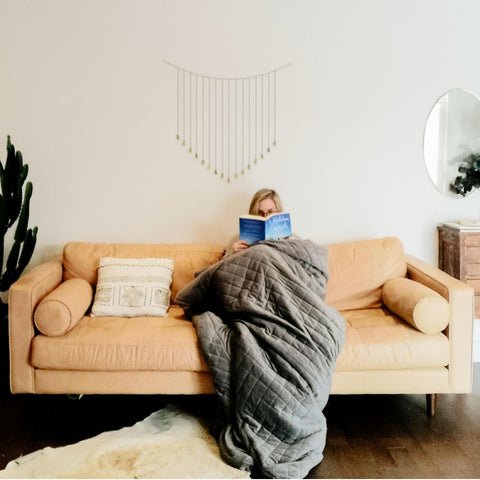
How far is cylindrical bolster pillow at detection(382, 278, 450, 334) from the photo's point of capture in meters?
2.31

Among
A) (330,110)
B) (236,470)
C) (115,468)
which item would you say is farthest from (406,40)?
(115,468)

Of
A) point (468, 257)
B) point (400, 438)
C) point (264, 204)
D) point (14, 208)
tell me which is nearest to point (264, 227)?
point (264, 204)

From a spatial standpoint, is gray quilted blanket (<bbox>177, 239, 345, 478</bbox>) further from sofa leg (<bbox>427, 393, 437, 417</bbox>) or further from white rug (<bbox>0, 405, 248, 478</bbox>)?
sofa leg (<bbox>427, 393, 437, 417</bbox>)

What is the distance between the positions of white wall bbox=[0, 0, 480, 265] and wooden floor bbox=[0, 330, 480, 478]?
0.99 m

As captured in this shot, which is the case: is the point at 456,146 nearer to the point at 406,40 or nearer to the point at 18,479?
the point at 406,40

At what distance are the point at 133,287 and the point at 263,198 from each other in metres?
0.86

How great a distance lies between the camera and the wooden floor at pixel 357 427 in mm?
2004

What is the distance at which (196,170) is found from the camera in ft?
10.4

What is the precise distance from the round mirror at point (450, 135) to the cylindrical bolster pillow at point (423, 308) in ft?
3.25

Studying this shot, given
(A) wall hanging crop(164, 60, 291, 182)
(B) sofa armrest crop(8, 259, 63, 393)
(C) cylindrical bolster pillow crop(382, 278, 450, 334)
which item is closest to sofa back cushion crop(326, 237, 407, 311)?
(C) cylindrical bolster pillow crop(382, 278, 450, 334)

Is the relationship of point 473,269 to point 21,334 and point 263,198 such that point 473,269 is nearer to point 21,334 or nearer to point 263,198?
point 263,198

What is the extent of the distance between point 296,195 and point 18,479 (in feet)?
6.78

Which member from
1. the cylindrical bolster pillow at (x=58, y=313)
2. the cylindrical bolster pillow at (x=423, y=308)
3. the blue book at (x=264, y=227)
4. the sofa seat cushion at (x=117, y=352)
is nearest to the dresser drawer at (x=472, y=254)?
the cylindrical bolster pillow at (x=423, y=308)

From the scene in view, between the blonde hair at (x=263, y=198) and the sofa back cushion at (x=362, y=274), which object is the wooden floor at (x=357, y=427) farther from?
the blonde hair at (x=263, y=198)
